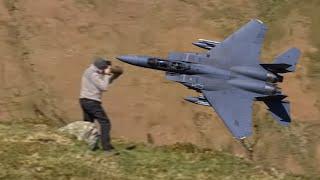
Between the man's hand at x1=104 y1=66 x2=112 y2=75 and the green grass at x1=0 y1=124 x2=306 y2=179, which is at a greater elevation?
the man's hand at x1=104 y1=66 x2=112 y2=75

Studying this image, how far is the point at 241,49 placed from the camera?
15.3 m

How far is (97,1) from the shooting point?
25422 millimetres

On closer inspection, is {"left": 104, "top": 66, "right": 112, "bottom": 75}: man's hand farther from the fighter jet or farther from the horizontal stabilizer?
the horizontal stabilizer

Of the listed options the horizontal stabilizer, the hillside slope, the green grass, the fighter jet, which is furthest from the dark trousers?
the hillside slope

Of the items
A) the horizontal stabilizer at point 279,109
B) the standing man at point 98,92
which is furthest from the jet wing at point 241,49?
the standing man at point 98,92

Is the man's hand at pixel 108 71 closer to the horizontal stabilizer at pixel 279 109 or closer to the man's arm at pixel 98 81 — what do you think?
the man's arm at pixel 98 81

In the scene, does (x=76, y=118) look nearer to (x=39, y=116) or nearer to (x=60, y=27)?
(x=39, y=116)

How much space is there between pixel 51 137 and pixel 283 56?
640cm

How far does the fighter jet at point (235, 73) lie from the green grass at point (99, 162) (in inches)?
67.2

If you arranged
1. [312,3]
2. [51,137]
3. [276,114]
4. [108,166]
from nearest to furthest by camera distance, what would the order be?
[108,166], [51,137], [276,114], [312,3]

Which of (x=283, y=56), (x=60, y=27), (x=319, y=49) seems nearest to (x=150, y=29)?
(x=60, y=27)

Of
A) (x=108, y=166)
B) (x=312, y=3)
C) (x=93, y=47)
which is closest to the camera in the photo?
(x=108, y=166)

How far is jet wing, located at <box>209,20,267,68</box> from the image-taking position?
50.1 feet

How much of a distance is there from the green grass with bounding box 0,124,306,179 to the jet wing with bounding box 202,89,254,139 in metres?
0.77
